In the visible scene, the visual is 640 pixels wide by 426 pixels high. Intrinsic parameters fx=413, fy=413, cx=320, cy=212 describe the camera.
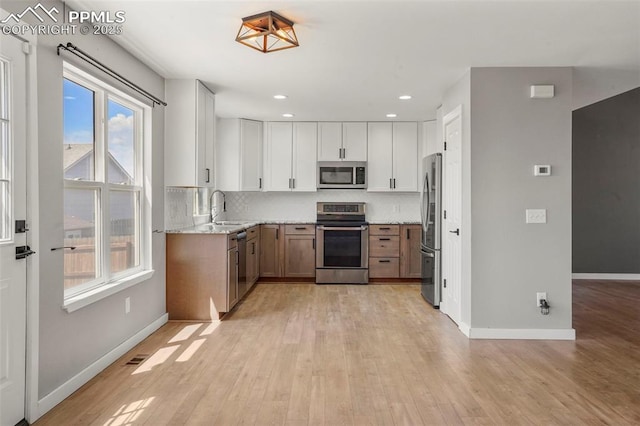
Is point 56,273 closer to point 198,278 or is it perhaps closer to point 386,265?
point 198,278

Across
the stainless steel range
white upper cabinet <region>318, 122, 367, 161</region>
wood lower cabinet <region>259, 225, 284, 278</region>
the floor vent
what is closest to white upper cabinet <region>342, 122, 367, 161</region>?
Answer: white upper cabinet <region>318, 122, 367, 161</region>

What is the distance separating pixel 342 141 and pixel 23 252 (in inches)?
187

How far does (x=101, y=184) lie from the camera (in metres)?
3.02

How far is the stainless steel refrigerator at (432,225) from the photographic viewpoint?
465 cm

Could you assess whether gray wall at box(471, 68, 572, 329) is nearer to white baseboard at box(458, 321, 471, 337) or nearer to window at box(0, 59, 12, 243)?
white baseboard at box(458, 321, 471, 337)

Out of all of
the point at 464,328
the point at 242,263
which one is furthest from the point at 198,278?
the point at 464,328

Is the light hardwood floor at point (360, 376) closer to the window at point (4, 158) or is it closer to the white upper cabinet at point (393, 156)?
the window at point (4, 158)

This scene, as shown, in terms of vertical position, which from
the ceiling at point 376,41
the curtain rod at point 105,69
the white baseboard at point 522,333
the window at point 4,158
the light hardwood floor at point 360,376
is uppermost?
the ceiling at point 376,41

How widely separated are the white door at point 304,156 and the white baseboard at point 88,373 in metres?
3.22

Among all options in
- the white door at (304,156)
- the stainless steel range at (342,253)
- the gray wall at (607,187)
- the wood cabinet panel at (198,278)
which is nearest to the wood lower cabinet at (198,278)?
the wood cabinet panel at (198,278)

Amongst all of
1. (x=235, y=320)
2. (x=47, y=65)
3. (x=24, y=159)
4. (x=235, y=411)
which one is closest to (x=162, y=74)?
(x=47, y=65)

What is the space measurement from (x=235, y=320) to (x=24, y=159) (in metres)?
2.54

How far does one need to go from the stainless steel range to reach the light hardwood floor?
1.68 m

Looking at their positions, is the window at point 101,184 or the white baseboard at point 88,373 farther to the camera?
the window at point 101,184
